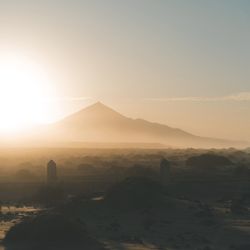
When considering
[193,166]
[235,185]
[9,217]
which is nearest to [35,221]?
[9,217]

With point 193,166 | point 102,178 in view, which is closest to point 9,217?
point 102,178

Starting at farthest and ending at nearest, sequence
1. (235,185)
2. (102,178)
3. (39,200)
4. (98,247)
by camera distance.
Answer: (102,178)
(235,185)
(39,200)
(98,247)

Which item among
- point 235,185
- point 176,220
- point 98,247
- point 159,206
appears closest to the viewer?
point 98,247

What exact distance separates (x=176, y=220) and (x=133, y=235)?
4316mm

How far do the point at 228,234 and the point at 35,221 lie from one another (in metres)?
8.55

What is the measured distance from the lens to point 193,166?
277ft

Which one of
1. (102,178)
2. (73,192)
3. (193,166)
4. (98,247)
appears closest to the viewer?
(98,247)

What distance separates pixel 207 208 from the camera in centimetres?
3600

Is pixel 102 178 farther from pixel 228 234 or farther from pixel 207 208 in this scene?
pixel 228 234

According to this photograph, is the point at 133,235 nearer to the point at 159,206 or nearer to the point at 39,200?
the point at 159,206

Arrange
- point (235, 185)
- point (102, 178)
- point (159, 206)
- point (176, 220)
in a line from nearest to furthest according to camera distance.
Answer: point (176, 220)
point (159, 206)
point (235, 185)
point (102, 178)

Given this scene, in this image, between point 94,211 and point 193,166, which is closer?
point 94,211

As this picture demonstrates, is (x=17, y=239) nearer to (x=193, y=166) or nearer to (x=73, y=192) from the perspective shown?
(x=73, y=192)

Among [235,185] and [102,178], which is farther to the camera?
[102,178]
